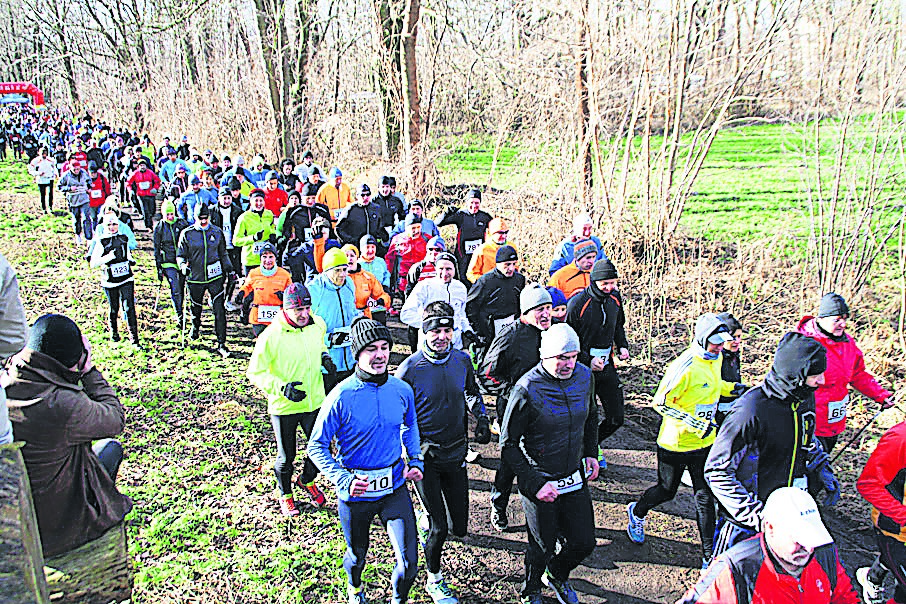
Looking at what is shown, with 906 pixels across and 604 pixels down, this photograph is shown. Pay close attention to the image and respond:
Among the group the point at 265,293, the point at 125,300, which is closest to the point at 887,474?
the point at 265,293

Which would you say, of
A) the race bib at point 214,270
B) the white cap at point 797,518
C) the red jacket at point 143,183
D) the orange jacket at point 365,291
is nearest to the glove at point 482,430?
the orange jacket at point 365,291

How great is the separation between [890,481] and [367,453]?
3.02 m

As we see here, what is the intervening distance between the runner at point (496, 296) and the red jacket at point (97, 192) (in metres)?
10.7

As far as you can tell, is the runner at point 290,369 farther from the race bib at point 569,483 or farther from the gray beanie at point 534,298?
the race bib at point 569,483

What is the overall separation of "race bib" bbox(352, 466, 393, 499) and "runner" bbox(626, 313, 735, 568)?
1935 millimetres

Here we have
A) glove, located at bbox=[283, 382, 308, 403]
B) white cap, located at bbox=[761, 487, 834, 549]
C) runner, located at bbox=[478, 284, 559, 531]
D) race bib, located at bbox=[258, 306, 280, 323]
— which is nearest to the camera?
white cap, located at bbox=[761, 487, 834, 549]

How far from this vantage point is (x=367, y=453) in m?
4.25

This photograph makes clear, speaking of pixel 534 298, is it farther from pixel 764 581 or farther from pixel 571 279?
pixel 764 581

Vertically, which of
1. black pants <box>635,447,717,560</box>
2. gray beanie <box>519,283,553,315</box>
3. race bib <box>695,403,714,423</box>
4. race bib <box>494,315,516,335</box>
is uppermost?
gray beanie <box>519,283,553,315</box>

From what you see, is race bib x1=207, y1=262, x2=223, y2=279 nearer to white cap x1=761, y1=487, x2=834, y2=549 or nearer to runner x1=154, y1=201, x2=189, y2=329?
runner x1=154, y1=201, x2=189, y2=329

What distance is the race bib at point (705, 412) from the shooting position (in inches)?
192

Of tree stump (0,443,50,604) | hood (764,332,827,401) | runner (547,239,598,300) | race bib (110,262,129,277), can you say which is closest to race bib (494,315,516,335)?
runner (547,239,598,300)

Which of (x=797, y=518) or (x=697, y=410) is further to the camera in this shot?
(x=697, y=410)

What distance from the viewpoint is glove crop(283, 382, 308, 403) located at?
209 inches
